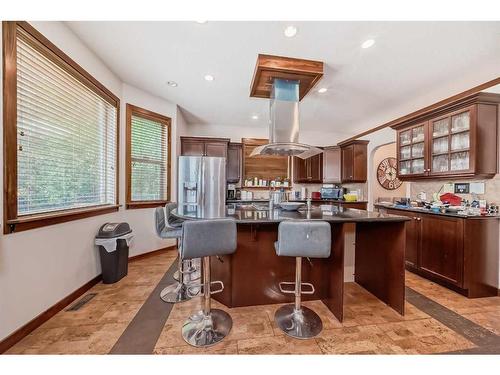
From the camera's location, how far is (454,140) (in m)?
2.71

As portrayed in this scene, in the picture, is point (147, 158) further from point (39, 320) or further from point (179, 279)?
point (39, 320)

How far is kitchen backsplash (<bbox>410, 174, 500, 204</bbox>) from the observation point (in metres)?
2.48

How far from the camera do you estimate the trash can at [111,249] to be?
2553 millimetres

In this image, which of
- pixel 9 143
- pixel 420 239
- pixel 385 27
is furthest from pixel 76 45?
pixel 420 239

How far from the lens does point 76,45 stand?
2.23 metres

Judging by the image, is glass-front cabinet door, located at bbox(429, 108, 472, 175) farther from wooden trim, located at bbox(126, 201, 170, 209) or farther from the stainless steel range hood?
wooden trim, located at bbox(126, 201, 170, 209)

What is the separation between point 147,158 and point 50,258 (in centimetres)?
207

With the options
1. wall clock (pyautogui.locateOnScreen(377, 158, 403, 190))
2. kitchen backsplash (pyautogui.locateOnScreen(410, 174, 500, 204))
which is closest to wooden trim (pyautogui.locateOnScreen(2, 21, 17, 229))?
kitchen backsplash (pyautogui.locateOnScreen(410, 174, 500, 204))

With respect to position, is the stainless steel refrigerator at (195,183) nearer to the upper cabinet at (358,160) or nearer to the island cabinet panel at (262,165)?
the island cabinet panel at (262,165)

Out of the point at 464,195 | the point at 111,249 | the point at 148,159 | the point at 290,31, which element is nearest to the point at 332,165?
the point at 464,195

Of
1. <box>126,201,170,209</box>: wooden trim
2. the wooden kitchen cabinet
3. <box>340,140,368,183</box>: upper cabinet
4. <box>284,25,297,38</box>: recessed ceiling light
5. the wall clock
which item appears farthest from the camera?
the wall clock

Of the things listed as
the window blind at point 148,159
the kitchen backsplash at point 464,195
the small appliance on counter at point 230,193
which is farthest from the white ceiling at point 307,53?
the small appliance on counter at point 230,193
